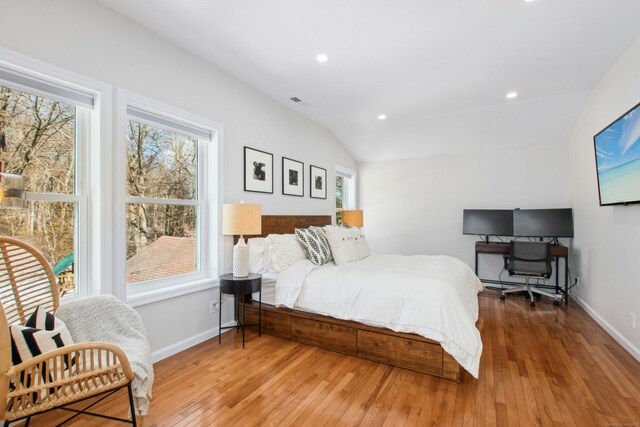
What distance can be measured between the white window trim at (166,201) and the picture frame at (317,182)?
5.70 ft

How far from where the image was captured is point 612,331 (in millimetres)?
2953

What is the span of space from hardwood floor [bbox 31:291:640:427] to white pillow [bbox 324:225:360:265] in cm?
97

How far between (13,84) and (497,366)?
12.7 ft

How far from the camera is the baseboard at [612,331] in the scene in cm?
253

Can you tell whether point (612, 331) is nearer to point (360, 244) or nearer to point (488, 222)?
point (488, 222)

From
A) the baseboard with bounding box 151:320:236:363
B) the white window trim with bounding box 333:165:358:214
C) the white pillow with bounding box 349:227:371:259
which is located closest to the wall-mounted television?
the white pillow with bounding box 349:227:371:259

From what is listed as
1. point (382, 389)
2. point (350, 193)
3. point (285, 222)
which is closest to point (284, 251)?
point (285, 222)

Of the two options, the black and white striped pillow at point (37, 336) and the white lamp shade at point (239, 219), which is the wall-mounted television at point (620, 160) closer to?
the white lamp shade at point (239, 219)

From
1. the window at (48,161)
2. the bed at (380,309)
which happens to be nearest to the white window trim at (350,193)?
the bed at (380,309)

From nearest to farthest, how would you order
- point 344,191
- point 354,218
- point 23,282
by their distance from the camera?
point 23,282, point 354,218, point 344,191

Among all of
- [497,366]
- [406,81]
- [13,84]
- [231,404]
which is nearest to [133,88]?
[13,84]

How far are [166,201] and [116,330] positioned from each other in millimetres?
1241

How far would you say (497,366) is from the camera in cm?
239

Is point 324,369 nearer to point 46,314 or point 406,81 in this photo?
point 46,314
